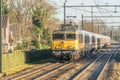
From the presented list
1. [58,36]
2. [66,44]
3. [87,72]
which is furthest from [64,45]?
[87,72]

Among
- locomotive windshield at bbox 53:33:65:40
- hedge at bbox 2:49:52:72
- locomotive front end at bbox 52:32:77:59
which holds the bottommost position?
hedge at bbox 2:49:52:72

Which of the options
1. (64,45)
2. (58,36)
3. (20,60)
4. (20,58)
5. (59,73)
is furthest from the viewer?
(58,36)

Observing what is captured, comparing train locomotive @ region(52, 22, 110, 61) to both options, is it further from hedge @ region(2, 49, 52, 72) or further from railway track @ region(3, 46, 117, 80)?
railway track @ region(3, 46, 117, 80)

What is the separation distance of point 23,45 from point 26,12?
7.23 meters

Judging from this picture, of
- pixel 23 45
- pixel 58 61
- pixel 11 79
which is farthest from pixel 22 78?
pixel 23 45

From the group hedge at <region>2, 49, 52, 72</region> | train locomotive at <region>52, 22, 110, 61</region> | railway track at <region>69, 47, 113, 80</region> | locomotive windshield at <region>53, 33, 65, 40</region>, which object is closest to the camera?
railway track at <region>69, 47, 113, 80</region>

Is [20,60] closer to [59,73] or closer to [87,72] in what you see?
[87,72]

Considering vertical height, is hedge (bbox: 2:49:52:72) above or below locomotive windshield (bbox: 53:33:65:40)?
below

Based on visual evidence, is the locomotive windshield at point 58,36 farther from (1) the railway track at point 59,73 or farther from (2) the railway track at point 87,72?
(1) the railway track at point 59,73

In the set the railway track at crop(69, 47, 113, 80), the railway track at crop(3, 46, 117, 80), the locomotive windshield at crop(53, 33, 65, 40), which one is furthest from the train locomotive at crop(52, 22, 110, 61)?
the railway track at crop(3, 46, 117, 80)

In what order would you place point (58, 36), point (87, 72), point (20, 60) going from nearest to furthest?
point (87, 72), point (20, 60), point (58, 36)

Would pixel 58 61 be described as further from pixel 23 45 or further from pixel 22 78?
pixel 23 45

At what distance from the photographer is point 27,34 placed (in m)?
73.4

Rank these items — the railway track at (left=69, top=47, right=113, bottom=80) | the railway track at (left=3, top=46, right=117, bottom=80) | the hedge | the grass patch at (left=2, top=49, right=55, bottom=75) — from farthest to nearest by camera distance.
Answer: the hedge → the grass patch at (left=2, top=49, right=55, bottom=75) → the railway track at (left=69, top=47, right=113, bottom=80) → the railway track at (left=3, top=46, right=117, bottom=80)
